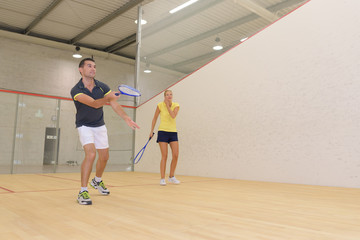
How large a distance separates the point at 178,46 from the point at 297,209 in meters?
4.49

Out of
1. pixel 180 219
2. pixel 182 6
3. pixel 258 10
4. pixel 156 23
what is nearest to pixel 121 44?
pixel 156 23

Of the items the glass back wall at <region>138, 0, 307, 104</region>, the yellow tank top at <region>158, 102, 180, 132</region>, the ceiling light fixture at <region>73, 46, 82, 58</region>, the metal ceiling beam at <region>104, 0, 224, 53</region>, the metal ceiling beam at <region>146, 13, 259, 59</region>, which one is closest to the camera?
the yellow tank top at <region>158, 102, 180, 132</region>

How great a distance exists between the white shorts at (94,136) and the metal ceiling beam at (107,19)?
471 centimetres

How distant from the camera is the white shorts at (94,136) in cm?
191

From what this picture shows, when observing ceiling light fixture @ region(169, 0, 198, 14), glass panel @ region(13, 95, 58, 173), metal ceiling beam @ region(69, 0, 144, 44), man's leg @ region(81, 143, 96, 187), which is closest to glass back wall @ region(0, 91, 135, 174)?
glass panel @ region(13, 95, 58, 173)

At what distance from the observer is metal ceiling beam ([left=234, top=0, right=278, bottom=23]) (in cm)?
384

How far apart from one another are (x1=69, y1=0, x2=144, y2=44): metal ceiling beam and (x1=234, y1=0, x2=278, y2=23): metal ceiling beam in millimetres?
2343

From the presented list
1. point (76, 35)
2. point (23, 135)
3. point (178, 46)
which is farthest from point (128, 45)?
point (23, 135)

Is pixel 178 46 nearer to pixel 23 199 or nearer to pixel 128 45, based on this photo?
pixel 128 45

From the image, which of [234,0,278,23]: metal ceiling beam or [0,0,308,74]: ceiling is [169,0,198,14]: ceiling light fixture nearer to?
[0,0,308,74]: ceiling

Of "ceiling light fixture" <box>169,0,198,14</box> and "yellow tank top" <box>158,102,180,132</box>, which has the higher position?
"ceiling light fixture" <box>169,0,198,14</box>

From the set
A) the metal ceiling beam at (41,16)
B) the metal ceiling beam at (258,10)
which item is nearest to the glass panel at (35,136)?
the metal ceiling beam at (41,16)

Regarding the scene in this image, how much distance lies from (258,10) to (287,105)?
5.98 ft

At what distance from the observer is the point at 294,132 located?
3.23m
